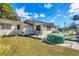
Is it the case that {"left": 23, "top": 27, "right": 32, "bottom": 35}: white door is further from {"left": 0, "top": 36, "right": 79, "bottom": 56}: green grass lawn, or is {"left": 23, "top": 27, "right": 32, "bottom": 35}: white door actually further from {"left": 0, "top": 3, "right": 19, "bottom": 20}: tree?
{"left": 0, "top": 3, "right": 19, "bottom": 20}: tree

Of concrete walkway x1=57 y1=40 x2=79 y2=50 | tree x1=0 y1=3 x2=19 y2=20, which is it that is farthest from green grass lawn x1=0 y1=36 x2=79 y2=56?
tree x1=0 y1=3 x2=19 y2=20

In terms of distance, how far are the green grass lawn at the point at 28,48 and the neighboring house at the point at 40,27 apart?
20 centimetres

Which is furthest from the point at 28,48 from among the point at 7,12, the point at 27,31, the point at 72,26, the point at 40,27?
the point at 72,26

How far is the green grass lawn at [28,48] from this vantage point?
530 cm

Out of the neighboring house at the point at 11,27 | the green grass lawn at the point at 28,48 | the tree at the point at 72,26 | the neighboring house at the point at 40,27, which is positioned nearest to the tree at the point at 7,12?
the neighboring house at the point at 11,27

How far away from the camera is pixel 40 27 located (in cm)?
546

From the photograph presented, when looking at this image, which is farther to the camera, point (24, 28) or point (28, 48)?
point (24, 28)

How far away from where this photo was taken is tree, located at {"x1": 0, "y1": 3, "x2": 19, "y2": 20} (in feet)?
17.5

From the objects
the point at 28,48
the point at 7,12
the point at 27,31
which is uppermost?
the point at 7,12

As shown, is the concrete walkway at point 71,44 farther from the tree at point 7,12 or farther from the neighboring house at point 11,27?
the tree at point 7,12

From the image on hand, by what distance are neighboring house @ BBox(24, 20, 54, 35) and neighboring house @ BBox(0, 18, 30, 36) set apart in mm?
113

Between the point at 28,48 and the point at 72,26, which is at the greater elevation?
the point at 72,26

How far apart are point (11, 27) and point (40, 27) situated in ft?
2.09

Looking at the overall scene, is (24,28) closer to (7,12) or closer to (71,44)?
(7,12)
